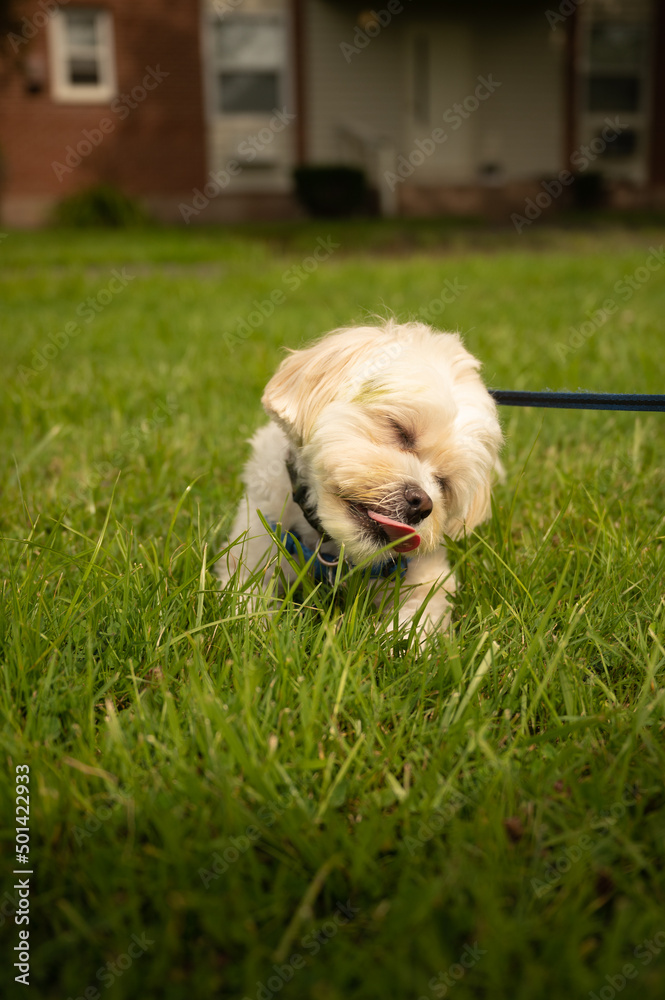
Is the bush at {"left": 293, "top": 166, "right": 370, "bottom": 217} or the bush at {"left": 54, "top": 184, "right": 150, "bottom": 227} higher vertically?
the bush at {"left": 293, "top": 166, "right": 370, "bottom": 217}

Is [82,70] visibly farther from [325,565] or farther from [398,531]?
[398,531]

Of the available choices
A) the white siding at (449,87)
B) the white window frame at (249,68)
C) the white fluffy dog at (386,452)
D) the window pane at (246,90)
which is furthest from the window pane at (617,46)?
the white fluffy dog at (386,452)

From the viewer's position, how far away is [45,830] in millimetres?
1411

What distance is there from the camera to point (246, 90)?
2011 centimetres

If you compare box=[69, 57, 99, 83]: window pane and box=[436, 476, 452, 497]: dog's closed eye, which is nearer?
box=[436, 476, 452, 497]: dog's closed eye

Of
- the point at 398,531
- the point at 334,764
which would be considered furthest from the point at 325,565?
the point at 334,764

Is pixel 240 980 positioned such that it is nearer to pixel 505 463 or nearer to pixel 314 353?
pixel 314 353

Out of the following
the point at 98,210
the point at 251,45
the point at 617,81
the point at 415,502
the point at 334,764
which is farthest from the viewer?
the point at 617,81

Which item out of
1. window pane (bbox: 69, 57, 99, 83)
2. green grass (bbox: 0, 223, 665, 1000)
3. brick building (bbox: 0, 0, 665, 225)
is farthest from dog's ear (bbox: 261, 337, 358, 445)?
window pane (bbox: 69, 57, 99, 83)

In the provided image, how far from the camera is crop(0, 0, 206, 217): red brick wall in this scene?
18125 mm

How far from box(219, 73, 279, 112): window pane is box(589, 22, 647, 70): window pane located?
9470mm

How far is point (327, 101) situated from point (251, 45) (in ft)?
7.80

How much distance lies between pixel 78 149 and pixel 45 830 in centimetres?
2061

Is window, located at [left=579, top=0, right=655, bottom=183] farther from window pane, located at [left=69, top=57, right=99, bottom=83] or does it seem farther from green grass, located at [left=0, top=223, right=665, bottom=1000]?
green grass, located at [left=0, top=223, right=665, bottom=1000]
